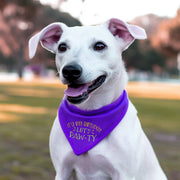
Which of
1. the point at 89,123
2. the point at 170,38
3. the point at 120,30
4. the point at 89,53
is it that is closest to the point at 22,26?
the point at 170,38

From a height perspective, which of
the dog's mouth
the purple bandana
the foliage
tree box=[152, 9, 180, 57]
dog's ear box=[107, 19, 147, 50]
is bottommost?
the foliage

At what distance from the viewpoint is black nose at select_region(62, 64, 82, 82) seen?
10.2 ft

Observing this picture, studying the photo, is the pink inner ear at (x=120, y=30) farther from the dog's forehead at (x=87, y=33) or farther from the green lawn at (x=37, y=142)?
the green lawn at (x=37, y=142)

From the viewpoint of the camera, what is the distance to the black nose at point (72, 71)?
3.10 m

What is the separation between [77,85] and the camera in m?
3.26

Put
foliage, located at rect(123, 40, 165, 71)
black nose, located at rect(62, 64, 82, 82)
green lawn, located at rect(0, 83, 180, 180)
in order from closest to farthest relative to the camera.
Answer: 1. black nose, located at rect(62, 64, 82, 82)
2. green lawn, located at rect(0, 83, 180, 180)
3. foliage, located at rect(123, 40, 165, 71)

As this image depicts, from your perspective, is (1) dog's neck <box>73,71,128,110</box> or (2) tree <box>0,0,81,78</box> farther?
(2) tree <box>0,0,81,78</box>

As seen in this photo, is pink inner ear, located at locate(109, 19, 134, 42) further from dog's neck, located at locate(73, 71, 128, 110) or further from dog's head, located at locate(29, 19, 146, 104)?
dog's neck, located at locate(73, 71, 128, 110)

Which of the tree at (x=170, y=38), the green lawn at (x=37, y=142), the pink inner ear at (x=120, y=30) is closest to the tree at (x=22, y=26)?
the tree at (x=170, y=38)

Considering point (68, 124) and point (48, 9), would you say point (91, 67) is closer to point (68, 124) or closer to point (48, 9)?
point (68, 124)

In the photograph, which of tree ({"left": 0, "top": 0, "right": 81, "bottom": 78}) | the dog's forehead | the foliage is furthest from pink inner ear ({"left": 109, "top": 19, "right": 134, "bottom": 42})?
the foliage

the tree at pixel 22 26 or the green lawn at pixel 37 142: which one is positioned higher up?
the green lawn at pixel 37 142

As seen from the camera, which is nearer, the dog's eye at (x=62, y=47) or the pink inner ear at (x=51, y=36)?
the dog's eye at (x=62, y=47)

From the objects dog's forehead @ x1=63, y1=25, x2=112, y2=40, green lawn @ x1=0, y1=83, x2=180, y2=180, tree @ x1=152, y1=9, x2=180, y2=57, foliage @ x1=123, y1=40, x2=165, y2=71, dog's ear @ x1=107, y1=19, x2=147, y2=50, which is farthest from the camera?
foliage @ x1=123, y1=40, x2=165, y2=71
